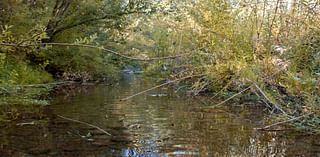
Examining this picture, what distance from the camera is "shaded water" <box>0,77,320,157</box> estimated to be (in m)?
6.43

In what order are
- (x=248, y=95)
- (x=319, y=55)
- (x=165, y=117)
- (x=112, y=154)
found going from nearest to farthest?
(x=112, y=154) → (x=319, y=55) → (x=165, y=117) → (x=248, y=95)

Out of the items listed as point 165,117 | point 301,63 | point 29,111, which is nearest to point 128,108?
point 165,117

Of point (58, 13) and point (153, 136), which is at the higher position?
point (58, 13)

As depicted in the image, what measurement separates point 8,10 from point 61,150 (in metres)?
6.75

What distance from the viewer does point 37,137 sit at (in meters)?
7.18

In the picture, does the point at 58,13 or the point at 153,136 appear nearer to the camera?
the point at 153,136

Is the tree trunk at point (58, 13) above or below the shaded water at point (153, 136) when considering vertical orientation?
above

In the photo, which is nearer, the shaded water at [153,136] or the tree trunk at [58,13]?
the shaded water at [153,136]

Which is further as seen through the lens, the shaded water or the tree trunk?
the tree trunk

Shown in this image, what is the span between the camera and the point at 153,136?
7488mm

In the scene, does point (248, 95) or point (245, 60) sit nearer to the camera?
point (245, 60)

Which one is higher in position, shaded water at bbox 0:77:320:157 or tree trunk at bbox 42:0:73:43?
tree trunk at bbox 42:0:73:43

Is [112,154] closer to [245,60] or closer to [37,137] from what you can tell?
[37,137]

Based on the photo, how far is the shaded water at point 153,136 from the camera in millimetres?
6430
